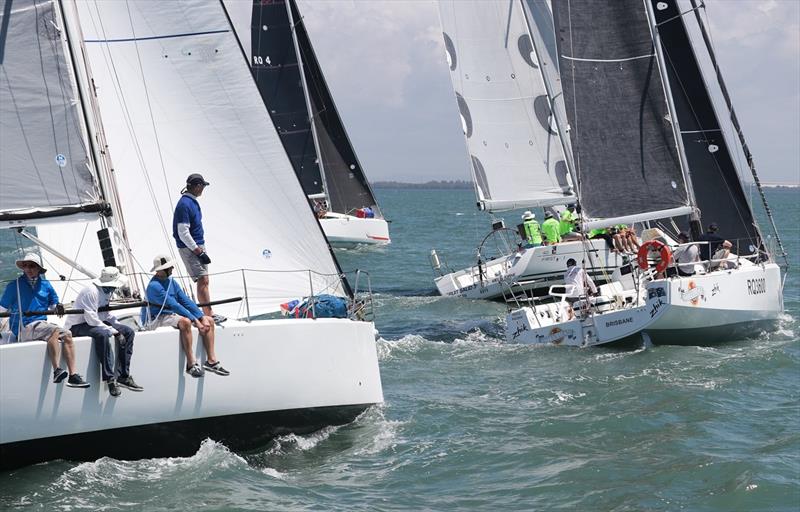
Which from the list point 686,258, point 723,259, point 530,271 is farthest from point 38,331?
point 530,271

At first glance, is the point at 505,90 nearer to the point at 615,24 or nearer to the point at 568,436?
the point at 615,24

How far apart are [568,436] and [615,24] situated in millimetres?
9493

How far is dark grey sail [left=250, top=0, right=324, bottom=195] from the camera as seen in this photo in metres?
40.2

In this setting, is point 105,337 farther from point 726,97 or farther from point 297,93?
point 297,93

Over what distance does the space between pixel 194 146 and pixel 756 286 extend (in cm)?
944

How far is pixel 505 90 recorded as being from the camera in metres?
26.8

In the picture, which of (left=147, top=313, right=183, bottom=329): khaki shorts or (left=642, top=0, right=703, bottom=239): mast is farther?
(left=642, top=0, right=703, bottom=239): mast

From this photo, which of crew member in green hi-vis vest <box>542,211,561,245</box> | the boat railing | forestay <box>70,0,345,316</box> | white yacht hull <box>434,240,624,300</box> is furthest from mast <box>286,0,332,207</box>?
forestay <box>70,0,345,316</box>

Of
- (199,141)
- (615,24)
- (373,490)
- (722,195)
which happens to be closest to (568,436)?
(373,490)

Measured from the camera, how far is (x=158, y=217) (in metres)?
11.4

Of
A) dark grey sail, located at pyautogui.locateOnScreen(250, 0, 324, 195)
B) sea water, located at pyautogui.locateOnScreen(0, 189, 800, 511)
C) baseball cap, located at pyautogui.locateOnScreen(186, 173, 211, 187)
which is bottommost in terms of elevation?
sea water, located at pyautogui.locateOnScreen(0, 189, 800, 511)

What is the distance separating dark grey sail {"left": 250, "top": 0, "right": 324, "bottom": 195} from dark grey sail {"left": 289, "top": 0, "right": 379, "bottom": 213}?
39 cm

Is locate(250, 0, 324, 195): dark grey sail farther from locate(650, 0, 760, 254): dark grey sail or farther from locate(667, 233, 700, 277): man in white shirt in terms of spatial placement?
locate(667, 233, 700, 277): man in white shirt

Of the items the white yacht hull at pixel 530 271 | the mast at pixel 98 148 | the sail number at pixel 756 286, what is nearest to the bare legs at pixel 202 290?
the mast at pixel 98 148
